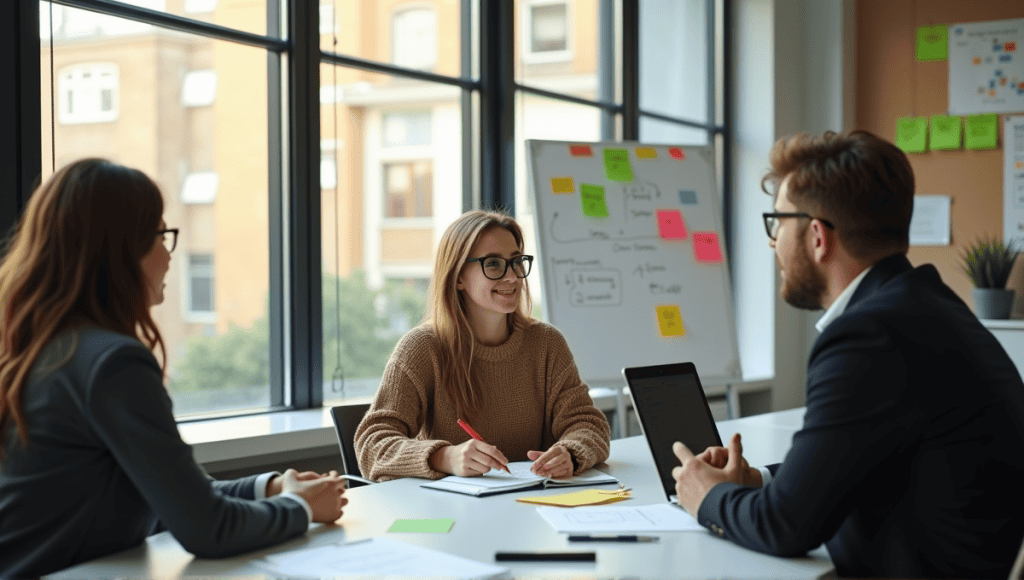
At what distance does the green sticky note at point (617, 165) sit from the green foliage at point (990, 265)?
2152 mm

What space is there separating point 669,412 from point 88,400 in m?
1.03

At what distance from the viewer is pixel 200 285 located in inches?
122

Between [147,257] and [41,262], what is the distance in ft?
0.49

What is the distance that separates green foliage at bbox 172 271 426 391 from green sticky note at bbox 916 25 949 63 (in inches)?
136

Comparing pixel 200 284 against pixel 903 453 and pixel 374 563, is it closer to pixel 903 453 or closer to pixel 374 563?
pixel 374 563

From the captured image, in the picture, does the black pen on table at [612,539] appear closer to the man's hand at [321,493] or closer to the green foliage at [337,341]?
the man's hand at [321,493]

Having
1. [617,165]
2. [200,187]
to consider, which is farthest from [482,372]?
[617,165]

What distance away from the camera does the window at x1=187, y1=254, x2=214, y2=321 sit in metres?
3.06

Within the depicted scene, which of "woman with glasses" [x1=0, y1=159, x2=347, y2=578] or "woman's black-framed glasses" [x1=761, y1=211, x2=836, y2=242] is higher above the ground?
"woman's black-framed glasses" [x1=761, y1=211, x2=836, y2=242]

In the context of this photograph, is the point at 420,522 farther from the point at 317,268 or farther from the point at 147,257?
the point at 317,268

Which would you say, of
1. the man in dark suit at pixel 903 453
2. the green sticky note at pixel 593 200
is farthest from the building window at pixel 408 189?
the man in dark suit at pixel 903 453

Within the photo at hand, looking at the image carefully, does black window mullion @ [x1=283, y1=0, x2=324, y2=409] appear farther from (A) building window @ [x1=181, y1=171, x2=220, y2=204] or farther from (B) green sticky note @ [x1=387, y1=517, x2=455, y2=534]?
(B) green sticky note @ [x1=387, y1=517, x2=455, y2=534]

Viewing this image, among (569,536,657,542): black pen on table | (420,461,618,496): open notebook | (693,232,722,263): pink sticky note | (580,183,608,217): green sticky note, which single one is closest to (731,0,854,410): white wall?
(693,232,722,263): pink sticky note

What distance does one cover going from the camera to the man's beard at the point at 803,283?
1565 mm
